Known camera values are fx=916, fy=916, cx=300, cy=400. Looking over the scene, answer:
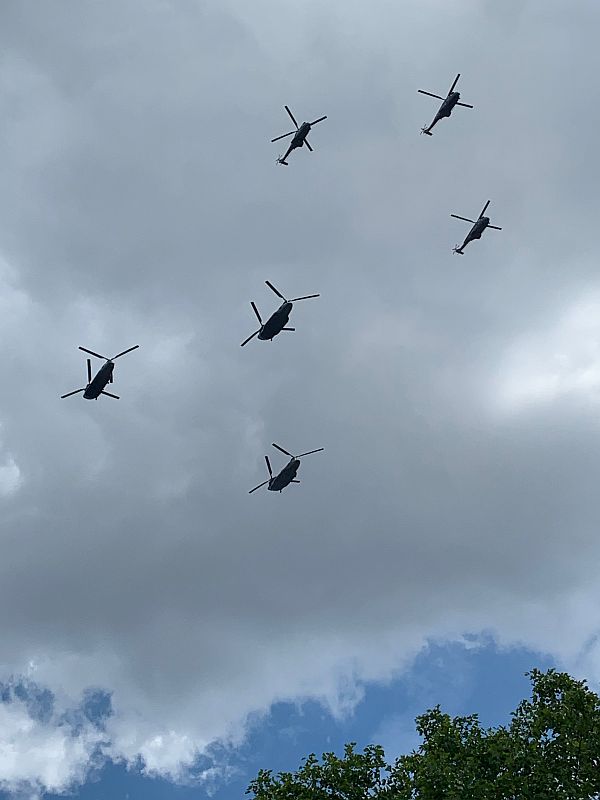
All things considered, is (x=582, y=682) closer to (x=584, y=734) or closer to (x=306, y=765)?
(x=584, y=734)

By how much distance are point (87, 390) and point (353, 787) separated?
27.7m

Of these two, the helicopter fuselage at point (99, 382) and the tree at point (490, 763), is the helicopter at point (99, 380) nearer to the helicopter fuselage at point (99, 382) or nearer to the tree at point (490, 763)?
the helicopter fuselage at point (99, 382)

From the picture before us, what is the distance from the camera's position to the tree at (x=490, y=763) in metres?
44.9

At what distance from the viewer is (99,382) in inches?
2215

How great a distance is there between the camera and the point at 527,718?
50.2 m

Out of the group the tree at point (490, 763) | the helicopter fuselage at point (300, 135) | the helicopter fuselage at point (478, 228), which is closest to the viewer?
the tree at point (490, 763)

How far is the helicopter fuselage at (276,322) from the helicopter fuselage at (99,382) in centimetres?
968

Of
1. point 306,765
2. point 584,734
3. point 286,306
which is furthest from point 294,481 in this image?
point 584,734

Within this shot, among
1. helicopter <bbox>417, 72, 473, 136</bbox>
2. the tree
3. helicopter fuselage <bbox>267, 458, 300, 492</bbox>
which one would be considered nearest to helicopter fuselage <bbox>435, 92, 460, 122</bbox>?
helicopter <bbox>417, 72, 473, 136</bbox>

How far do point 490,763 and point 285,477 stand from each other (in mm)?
23333

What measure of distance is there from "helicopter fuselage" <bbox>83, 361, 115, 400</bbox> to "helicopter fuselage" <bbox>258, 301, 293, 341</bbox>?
968 centimetres

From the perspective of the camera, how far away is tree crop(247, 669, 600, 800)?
4491 centimetres

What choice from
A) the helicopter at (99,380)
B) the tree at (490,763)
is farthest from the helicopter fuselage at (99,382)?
the tree at (490,763)

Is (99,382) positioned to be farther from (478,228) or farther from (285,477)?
(478,228)
